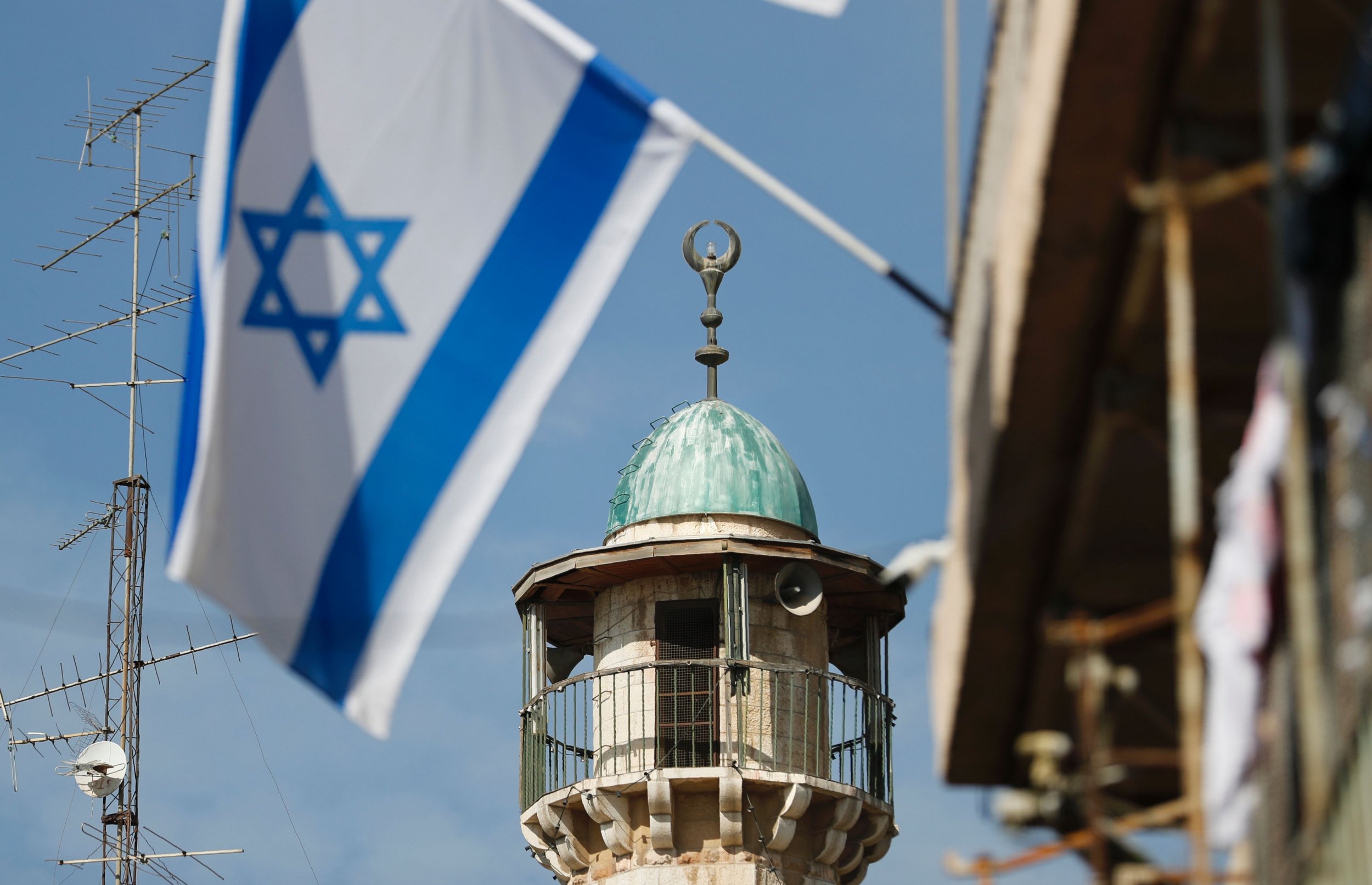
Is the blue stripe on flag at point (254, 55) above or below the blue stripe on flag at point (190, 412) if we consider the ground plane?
above

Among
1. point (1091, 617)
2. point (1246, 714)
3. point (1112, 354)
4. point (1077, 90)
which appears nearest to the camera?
point (1246, 714)

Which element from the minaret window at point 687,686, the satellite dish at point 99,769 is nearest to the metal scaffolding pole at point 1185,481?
the minaret window at point 687,686

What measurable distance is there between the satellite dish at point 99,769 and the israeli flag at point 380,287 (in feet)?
96.1

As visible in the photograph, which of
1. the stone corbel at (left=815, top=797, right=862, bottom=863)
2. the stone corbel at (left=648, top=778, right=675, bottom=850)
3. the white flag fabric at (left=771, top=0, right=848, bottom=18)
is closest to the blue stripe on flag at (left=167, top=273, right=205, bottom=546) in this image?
the white flag fabric at (left=771, top=0, right=848, bottom=18)

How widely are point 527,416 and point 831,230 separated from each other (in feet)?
6.05

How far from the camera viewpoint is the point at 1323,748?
24.8ft

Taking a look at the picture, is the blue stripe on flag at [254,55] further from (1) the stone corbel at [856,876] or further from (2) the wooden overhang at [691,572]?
(1) the stone corbel at [856,876]

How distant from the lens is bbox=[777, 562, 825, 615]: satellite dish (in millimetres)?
29859

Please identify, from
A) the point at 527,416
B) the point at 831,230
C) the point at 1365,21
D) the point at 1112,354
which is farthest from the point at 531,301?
the point at 1365,21

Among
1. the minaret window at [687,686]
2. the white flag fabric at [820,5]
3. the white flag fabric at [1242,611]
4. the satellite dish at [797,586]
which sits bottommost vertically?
the white flag fabric at [1242,611]

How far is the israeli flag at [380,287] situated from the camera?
38.8 ft

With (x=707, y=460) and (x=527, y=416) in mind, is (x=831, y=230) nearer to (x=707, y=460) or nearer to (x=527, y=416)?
(x=527, y=416)

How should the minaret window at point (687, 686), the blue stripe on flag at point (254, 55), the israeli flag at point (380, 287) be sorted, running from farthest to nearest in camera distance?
the minaret window at point (687, 686) → the blue stripe on flag at point (254, 55) → the israeli flag at point (380, 287)

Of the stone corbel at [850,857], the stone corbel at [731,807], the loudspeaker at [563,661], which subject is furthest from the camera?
the loudspeaker at [563,661]
